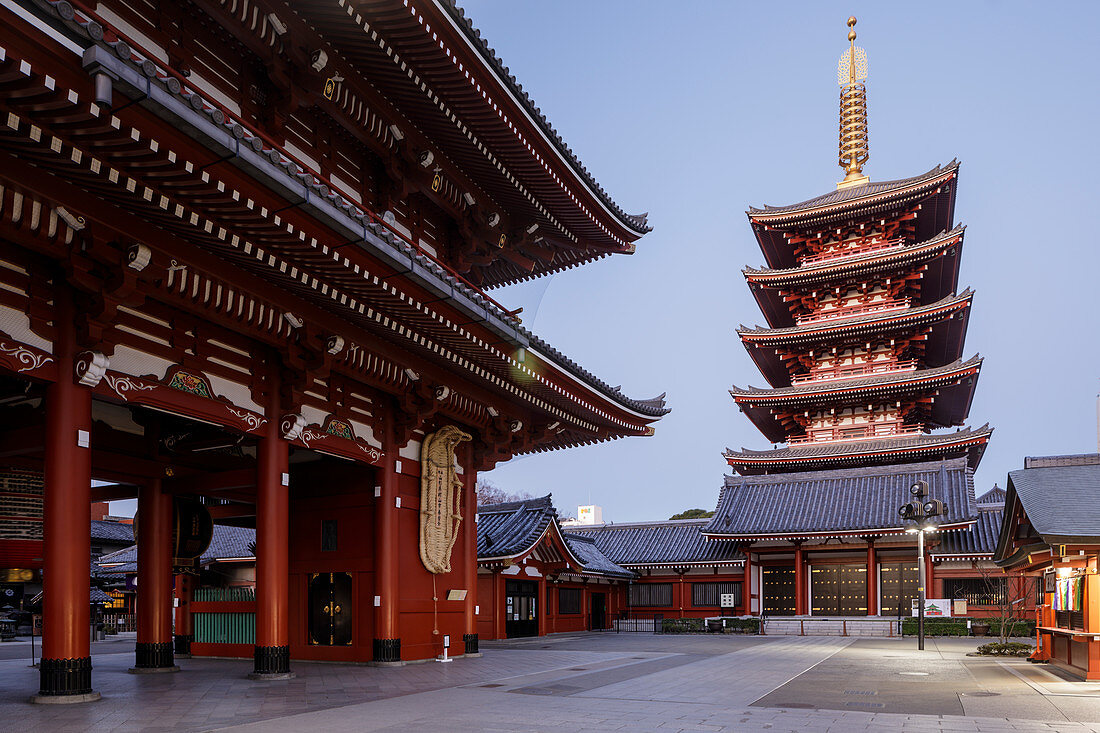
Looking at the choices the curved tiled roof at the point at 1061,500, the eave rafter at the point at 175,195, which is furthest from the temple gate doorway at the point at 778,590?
the eave rafter at the point at 175,195

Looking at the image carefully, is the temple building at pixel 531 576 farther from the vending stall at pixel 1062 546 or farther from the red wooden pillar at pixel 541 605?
the vending stall at pixel 1062 546

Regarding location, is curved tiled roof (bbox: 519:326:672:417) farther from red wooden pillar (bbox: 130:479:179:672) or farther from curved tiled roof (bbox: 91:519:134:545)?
curved tiled roof (bbox: 91:519:134:545)

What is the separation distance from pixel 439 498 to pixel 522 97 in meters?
8.82

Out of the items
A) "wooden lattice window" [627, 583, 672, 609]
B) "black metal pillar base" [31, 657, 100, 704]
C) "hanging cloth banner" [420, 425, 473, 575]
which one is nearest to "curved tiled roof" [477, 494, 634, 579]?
"wooden lattice window" [627, 583, 672, 609]

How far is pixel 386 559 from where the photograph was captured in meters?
16.5

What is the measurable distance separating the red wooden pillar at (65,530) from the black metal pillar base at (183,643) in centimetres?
1033

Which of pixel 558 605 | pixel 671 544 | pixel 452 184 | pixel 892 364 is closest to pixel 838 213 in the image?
pixel 892 364

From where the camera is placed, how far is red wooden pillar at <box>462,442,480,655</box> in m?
19.5

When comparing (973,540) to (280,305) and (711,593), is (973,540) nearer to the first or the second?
(711,593)

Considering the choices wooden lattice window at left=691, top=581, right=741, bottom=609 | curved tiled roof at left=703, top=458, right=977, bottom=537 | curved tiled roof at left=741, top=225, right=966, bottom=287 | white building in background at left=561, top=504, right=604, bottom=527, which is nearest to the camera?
curved tiled roof at left=703, top=458, right=977, bottom=537

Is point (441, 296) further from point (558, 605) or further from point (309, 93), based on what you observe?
point (558, 605)

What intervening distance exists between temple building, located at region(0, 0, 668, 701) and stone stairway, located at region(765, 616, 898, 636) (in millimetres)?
16241

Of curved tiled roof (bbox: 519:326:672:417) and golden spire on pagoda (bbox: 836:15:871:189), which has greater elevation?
golden spire on pagoda (bbox: 836:15:871:189)

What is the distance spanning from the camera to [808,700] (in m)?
12.6
